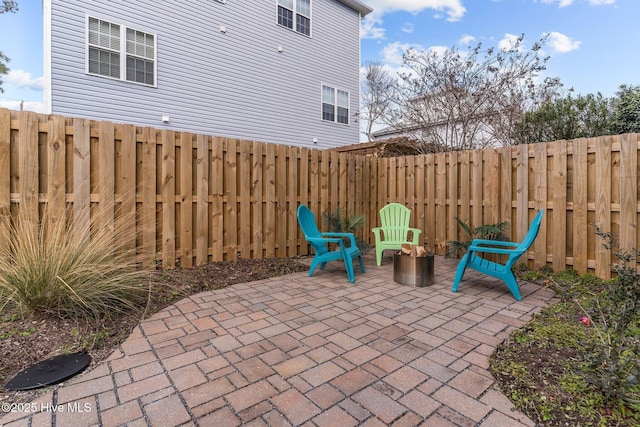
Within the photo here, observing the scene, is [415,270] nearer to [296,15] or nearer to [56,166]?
[56,166]

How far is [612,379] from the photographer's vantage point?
1.55 meters

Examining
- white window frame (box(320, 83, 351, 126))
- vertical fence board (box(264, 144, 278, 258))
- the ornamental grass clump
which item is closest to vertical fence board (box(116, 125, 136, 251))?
the ornamental grass clump

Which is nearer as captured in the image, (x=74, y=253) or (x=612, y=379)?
(x=612, y=379)

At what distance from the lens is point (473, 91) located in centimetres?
695

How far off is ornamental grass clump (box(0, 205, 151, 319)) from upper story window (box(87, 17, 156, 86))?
5.63 meters

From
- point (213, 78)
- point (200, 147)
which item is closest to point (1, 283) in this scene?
point (200, 147)

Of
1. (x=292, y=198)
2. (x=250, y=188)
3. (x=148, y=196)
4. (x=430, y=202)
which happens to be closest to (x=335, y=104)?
(x=430, y=202)

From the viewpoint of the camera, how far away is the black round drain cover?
1729 mm

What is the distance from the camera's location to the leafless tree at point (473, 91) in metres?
6.71

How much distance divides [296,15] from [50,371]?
11.3 meters

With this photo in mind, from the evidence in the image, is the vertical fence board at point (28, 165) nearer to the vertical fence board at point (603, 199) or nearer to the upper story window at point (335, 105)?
the vertical fence board at point (603, 199)

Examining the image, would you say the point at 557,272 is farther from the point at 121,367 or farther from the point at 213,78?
the point at 213,78

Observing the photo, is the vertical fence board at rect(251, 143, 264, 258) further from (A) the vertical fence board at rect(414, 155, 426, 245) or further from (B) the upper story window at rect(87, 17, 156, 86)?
(B) the upper story window at rect(87, 17, 156, 86)

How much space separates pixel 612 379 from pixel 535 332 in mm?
939
